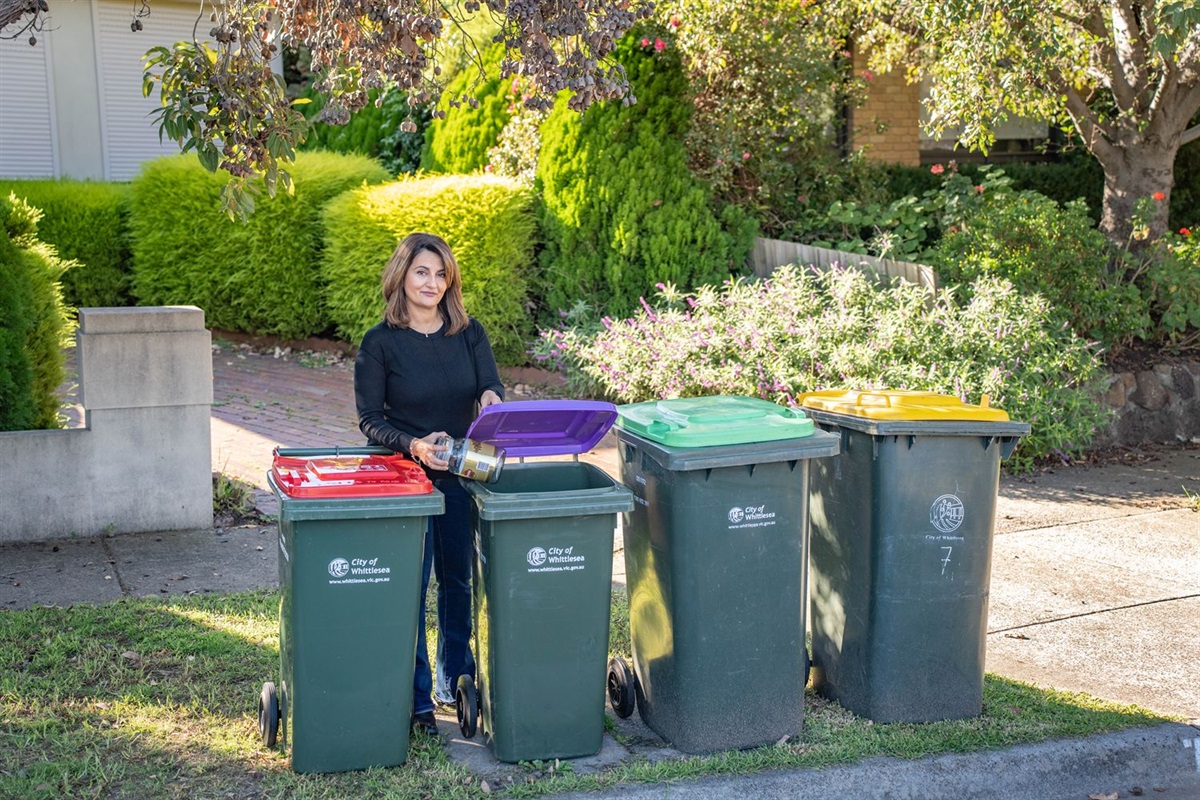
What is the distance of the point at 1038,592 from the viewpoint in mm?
5824

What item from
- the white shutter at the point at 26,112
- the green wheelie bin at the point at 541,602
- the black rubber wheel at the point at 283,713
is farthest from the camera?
the white shutter at the point at 26,112

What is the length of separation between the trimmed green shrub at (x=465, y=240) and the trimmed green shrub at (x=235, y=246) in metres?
0.71

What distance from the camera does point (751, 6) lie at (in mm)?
9938

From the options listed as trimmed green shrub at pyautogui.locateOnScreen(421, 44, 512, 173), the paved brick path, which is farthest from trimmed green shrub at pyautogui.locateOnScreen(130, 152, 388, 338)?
trimmed green shrub at pyautogui.locateOnScreen(421, 44, 512, 173)

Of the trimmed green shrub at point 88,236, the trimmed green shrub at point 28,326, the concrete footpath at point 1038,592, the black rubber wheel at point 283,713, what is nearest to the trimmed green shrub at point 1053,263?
the concrete footpath at point 1038,592

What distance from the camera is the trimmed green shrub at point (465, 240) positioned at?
10406mm

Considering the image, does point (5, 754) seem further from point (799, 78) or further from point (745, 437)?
point (799, 78)

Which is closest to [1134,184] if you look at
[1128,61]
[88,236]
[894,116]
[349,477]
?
[1128,61]

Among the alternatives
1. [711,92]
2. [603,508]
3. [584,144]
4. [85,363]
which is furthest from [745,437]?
[711,92]

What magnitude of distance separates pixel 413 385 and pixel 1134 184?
7784 mm

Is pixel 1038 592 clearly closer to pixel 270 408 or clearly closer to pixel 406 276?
pixel 406 276

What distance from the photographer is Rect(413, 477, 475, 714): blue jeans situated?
4145 millimetres

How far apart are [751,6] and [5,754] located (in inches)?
317

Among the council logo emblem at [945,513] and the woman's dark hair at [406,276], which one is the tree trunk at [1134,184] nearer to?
the council logo emblem at [945,513]
